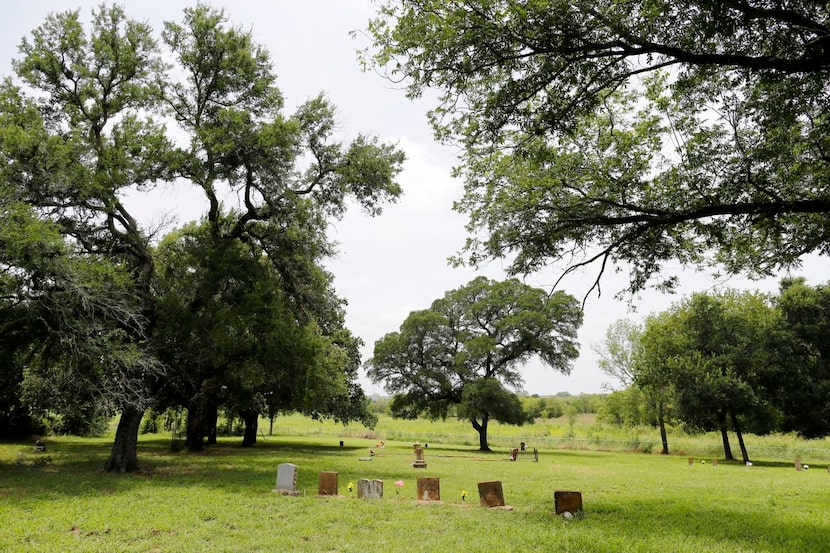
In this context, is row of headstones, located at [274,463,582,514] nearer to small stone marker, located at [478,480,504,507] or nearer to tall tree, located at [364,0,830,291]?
small stone marker, located at [478,480,504,507]

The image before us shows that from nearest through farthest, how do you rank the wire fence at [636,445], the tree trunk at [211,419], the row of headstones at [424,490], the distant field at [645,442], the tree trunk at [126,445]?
the row of headstones at [424,490]
the tree trunk at [126,445]
the tree trunk at [211,419]
the wire fence at [636,445]
the distant field at [645,442]

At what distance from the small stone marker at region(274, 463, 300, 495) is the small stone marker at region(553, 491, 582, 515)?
19.8ft

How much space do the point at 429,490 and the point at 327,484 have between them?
8.07ft

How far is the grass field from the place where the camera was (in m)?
7.76

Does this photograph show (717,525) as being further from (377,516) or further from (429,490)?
(377,516)

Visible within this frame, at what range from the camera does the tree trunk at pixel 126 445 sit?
15.6m

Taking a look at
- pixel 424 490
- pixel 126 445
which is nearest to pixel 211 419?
pixel 126 445

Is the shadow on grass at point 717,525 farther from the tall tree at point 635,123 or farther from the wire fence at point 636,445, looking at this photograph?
the wire fence at point 636,445

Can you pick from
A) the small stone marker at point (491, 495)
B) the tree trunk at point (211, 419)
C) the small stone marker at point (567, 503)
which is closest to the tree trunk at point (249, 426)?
the tree trunk at point (211, 419)

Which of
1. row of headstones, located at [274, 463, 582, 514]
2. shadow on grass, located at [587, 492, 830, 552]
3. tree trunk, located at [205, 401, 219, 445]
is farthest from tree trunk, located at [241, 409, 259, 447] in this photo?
shadow on grass, located at [587, 492, 830, 552]

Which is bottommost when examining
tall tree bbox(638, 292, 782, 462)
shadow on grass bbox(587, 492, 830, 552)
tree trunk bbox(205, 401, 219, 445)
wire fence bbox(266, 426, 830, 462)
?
wire fence bbox(266, 426, 830, 462)

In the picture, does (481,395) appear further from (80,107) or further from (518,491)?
(80,107)

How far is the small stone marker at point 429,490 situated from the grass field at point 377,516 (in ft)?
0.95

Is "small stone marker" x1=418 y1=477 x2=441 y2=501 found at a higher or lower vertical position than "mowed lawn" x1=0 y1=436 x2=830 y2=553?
higher
